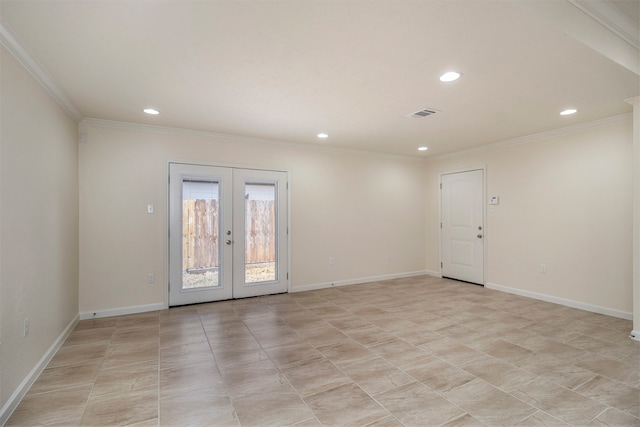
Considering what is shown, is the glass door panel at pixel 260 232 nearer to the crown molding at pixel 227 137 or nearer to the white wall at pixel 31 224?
the crown molding at pixel 227 137

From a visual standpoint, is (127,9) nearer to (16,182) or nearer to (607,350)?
(16,182)

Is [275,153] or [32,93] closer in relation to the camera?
[32,93]

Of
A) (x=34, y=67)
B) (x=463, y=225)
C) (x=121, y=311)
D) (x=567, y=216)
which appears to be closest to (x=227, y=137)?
(x=34, y=67)

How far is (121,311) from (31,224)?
205cm

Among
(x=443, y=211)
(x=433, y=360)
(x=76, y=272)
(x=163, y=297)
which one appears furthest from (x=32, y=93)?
(x=443, y=211)

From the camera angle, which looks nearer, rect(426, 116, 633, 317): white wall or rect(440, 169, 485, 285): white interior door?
rect(426, 116, 633, 317): white wall

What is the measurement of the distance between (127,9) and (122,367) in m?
2.78

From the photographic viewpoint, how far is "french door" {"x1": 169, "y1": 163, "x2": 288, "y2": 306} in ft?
14.7

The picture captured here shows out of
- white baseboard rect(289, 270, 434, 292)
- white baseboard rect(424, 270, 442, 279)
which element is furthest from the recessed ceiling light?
white baseboard rect(424, 270, 442, 279)

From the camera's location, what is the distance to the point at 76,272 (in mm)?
3801

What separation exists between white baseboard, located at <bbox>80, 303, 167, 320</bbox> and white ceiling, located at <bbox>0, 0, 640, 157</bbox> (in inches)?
99.2

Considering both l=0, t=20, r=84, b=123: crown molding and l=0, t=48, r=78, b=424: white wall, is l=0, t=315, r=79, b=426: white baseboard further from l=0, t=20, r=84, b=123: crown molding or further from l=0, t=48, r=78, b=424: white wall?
l=0, t=20, r=84, b=123: crown molding

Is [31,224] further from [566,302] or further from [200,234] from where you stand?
[566,302]

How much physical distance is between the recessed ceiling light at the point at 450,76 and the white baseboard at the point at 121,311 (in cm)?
449
